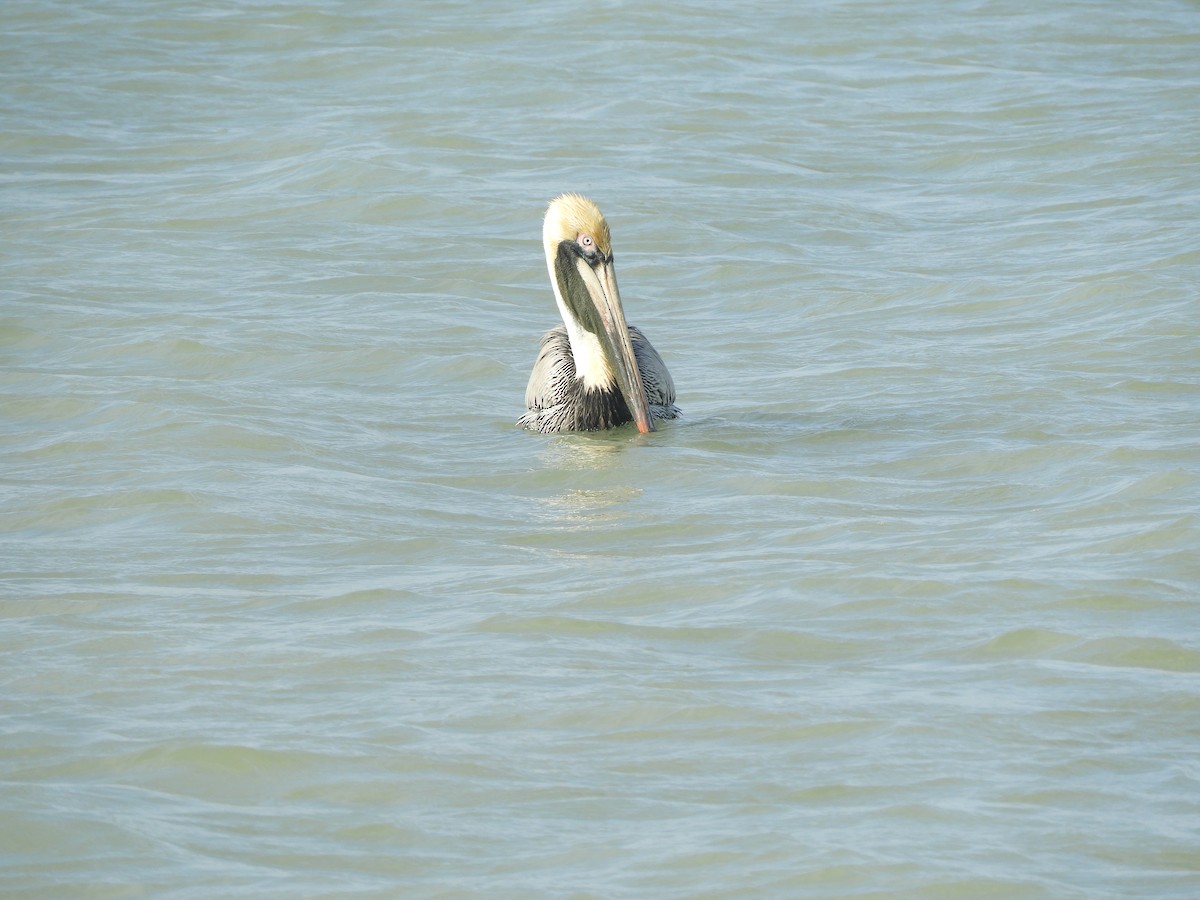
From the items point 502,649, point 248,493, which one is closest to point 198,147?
point 248,493

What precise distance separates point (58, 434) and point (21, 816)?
4015mm

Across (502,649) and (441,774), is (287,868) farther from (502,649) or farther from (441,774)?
(502,649)

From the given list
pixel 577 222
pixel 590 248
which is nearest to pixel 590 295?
pixel 590 248

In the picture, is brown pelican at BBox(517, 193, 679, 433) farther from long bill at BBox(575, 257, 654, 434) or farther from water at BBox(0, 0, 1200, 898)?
water at BBox(0, 0, 1200, 898)

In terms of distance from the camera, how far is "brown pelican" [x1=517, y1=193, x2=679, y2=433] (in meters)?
8.37

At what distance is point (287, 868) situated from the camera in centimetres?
398

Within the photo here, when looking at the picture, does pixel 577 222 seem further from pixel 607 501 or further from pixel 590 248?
pixel 607 501

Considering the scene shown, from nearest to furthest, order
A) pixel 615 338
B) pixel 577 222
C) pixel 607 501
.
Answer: pixel 607 501, pixel 615 338, pixel 577 222

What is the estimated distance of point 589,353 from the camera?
8508mm

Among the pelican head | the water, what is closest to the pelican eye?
the pelican head

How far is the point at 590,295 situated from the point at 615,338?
11.0 inches

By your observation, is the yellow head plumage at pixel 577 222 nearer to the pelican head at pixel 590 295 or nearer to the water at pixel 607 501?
the pelican head at pixel 590 295

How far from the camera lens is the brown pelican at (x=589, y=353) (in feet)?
27.5

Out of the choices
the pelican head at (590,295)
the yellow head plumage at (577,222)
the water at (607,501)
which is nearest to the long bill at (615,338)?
the pelican head at (590,295)
